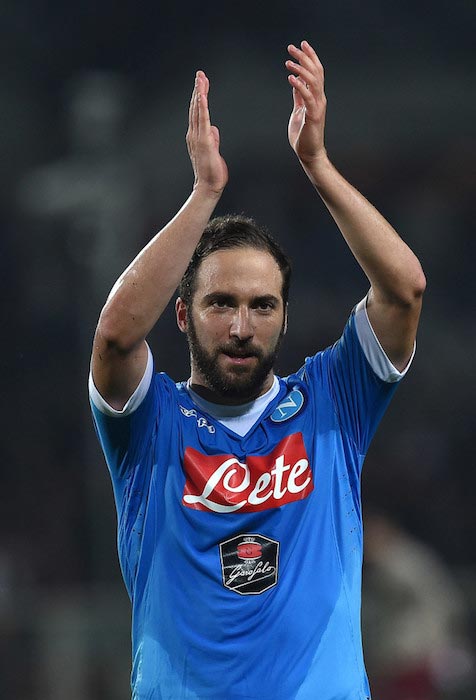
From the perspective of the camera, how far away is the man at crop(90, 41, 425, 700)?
7.34 ft

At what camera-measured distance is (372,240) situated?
2309 millimetres

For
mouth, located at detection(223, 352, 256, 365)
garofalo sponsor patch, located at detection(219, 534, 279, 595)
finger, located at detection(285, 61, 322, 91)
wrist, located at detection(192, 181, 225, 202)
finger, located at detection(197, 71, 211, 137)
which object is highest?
finger, located at detection(285, 61, 322, 91)

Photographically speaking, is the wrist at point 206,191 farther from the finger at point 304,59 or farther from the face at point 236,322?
the finger at point 304,59

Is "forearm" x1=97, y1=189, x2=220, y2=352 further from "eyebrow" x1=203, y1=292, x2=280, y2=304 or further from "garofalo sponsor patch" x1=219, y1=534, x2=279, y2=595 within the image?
"garofalo sponsor patch" x1=219, y1=534, x2=279, y2=595

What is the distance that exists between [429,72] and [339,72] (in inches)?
23.5

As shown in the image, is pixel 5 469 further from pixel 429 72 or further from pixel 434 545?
pixel 429 72

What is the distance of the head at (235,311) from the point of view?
2369 millimetres

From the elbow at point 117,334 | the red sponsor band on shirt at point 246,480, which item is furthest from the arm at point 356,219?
the elbow at point 117,334

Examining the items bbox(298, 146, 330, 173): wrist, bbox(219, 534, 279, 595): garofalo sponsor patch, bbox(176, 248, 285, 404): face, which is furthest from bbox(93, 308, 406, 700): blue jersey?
bbox(298, 146, 330, 173): wrist

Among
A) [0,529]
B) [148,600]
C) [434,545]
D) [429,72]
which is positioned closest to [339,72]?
[429,72]

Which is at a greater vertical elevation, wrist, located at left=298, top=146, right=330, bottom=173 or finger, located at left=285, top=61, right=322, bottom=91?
finger, located at left=285, top=61, right=322, bottom=91

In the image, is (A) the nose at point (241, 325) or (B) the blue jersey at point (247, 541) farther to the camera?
(A) the nose at point (241, 325)

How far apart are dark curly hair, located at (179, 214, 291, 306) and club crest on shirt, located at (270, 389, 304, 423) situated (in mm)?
221

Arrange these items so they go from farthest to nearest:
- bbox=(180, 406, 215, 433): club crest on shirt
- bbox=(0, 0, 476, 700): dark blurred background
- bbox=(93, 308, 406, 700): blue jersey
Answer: bbox=(0, 0, 476, 700): dark blurred background
bbox=(180, 406, 215, 433): club crest on shirt
bbox=(93, 308, 406, 700): blue jersey
